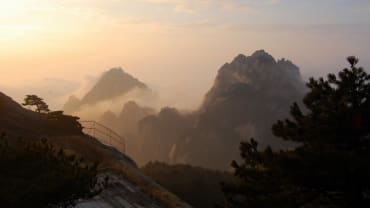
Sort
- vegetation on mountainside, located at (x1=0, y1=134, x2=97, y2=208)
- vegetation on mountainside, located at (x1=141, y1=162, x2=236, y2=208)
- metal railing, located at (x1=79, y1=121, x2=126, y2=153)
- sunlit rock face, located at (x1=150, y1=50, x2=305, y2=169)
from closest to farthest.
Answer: vegetation on mountainside, located at (x1=0, y1=134, x2=97, y2=208)
metal railing, located at (x1=79, y1=121, x2=126, y2=153)
vegetation on mountainside, located at (x1=141, y1=162, x2=236, y2=208)
sunlit rock face, located at (x1=150, y1=50, x2=305, y2=169)

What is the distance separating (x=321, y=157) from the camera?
17719 mm

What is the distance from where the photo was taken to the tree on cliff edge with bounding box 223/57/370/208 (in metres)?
17.9

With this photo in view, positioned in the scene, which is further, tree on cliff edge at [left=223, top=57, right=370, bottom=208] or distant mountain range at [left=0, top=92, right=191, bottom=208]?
distant mountain range at [left=0, top=92, right=191, bottom=208]

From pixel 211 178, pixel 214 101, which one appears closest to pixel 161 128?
pixel 214 101

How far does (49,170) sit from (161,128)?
171982 millimetres

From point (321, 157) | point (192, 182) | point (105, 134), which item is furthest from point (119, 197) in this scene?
point (192, 182)

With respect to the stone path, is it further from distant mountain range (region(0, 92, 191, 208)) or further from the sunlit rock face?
the sunlit rock face

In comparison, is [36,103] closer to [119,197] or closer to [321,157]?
[119,197]

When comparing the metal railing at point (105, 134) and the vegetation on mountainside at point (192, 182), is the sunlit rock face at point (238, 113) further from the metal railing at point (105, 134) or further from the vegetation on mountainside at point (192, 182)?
the metal railing at point (105, 134)

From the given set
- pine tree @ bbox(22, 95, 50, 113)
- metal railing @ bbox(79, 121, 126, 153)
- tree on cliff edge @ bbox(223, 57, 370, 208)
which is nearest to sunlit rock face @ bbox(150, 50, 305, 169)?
metal railing @ bbox(79, 121, 126, 153)

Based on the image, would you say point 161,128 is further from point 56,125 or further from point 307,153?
point 307,153

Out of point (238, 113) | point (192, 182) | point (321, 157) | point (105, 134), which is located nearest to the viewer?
point (321, 157)

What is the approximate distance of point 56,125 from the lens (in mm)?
42250

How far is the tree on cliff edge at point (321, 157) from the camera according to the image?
17938mm
